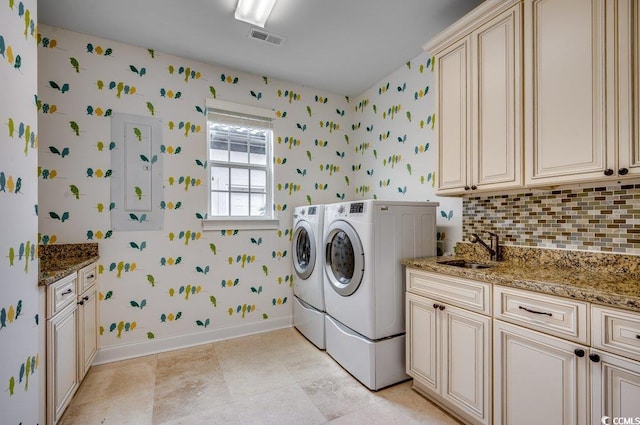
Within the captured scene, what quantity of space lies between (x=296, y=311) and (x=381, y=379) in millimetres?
1273

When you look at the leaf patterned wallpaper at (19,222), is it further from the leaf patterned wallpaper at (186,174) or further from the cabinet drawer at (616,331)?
the cabinet drawer at (616,331)

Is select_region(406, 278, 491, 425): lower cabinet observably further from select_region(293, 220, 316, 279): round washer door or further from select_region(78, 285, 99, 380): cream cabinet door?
select_region(78, 285, 99, 380): cream cabinet door

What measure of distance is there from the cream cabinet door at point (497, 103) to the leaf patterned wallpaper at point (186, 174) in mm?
626

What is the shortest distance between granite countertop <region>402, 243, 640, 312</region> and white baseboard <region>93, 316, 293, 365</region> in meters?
1.73

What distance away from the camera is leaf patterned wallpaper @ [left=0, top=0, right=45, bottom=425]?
1.12m

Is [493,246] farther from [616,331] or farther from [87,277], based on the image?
[87,277]

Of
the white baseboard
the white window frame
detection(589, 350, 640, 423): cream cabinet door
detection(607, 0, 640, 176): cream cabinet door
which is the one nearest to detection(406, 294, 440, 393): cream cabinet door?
detection(589, 350, 640, 423): cream cabinet door

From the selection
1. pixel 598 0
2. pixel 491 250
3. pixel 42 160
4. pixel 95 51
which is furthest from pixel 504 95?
pixel 42 160

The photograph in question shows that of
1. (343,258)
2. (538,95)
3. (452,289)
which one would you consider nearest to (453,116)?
(538,95)

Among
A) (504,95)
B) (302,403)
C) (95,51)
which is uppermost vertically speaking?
(95,51)

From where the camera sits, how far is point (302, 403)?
6.08ft

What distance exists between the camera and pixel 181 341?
8.70ft

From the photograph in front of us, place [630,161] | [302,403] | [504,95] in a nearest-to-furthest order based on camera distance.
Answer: [630,161] → [504,95] → [302,403]

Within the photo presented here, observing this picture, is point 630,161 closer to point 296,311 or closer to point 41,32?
point 296,311
